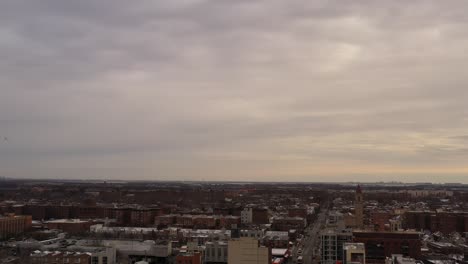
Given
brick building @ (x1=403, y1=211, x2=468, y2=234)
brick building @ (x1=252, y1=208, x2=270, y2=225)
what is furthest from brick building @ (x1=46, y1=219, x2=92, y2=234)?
brick building @ (x1=403, y1=211, x2=468, y2=234)

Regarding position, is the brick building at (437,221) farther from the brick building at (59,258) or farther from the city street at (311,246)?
the brick building at (59,258)

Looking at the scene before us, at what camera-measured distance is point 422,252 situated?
207 ft

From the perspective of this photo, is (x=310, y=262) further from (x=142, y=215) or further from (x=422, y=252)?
(x=142, y=215)

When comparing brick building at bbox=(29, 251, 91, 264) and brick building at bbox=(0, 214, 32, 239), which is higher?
brick building at bbox=(29, 251, 91, 264)

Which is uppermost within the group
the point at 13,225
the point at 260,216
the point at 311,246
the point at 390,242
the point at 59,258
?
the point at 390,242

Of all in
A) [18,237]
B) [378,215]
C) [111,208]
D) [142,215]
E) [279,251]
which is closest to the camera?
[279,251]

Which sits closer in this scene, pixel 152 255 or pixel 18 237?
pixel 152 255

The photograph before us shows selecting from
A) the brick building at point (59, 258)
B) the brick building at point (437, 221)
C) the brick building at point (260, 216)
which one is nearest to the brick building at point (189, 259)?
the brick building at point (59, 258)

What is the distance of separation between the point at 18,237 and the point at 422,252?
5644cm

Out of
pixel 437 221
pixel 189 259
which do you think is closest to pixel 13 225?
pixel 189 259

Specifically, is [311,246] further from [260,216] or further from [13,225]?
[13,225]

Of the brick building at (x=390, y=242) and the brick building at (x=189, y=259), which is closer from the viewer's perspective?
the brick building at (x=189, y=259)

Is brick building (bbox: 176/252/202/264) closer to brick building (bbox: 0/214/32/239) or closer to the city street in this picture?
the city street

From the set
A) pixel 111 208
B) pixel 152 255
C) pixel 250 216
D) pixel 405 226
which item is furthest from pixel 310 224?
pixel 152 255
